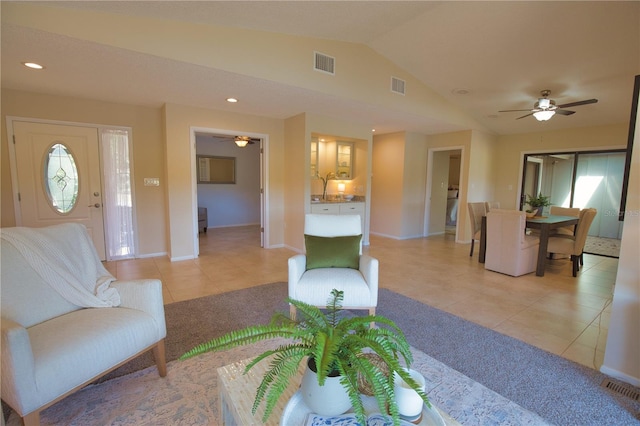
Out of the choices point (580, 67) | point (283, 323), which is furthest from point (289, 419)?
point (580, 67)

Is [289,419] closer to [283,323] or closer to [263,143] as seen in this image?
[283,323]

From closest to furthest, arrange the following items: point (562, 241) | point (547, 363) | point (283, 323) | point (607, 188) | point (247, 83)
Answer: point (283, 323), point (547, 363), point (247, 83), point (562, 241), point (607, 188)

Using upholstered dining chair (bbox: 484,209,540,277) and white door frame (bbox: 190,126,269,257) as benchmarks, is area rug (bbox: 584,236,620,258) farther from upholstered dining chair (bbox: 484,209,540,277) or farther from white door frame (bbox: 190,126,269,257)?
white door frame (bbox: 190,126,269,257)

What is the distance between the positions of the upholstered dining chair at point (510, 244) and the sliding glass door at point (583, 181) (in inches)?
123

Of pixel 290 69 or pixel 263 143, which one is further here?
pixel 263 143

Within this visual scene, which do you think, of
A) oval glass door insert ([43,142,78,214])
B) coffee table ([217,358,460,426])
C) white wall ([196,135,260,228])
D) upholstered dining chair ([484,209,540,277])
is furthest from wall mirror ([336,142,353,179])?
coffee table ([217,358,460,426])

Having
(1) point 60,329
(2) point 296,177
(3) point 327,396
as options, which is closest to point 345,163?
(2) point 296,177

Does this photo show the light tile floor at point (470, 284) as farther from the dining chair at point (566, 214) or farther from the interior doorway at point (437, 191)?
the interior doorway at point (437, 191)

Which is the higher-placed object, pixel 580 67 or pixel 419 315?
pixel 580 67

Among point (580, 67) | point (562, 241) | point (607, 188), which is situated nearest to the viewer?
point (580, 67)

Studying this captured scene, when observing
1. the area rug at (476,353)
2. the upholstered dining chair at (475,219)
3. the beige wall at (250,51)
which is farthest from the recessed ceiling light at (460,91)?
the area rug at (476,353)

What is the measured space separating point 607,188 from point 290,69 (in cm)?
686

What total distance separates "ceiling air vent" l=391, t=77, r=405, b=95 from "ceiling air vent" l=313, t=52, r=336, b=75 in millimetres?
1205

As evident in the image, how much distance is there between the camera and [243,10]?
285cm
